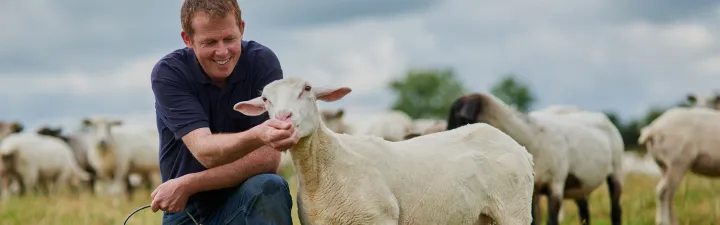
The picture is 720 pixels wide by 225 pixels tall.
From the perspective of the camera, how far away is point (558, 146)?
32.3 feet

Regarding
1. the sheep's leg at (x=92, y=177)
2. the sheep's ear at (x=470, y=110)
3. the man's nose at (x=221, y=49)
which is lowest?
the sheep's leg at (x=92, y=177)

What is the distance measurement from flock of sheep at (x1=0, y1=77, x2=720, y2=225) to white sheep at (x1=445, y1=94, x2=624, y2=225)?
13mm

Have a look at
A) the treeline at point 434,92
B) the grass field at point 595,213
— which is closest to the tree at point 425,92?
the treeline at point 434,92

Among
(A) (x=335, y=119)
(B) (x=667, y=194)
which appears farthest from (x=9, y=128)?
(B) (x=667, y=194)

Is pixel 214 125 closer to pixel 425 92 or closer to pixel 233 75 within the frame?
pixel 233 75

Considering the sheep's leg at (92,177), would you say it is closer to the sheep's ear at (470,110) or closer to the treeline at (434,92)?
the sheep's ear at (470,110)

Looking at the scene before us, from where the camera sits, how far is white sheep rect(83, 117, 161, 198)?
2081cm

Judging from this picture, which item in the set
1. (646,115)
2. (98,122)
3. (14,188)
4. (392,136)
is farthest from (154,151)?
(646,115)

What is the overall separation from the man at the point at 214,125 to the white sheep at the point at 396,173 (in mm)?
276

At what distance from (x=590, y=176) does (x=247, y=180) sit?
626 centimetres

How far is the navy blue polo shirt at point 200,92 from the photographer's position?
215 inches

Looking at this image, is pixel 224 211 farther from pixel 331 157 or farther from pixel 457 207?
pixel 457 207

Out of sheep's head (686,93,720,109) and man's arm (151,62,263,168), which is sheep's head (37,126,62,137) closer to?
sheep's head (686,93,720,109)

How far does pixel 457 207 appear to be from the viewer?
562cm
